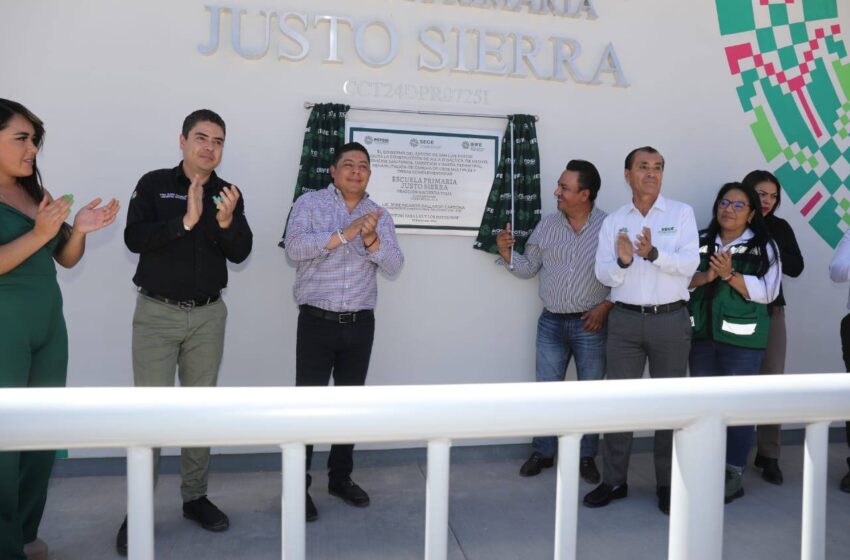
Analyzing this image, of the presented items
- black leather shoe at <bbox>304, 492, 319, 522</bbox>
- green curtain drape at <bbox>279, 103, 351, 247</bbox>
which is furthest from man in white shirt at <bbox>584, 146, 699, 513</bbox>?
green curtain drape at <bbox>279, 103, 351, 247</bbox>

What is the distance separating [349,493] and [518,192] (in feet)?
6.41

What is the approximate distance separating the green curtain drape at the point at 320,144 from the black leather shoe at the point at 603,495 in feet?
6.87

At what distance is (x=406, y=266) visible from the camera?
11.8ft

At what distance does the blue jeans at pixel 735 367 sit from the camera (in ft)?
10.1

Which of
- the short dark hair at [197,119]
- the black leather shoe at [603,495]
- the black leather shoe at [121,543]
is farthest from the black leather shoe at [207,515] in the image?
the black leather shoe at [603,495]

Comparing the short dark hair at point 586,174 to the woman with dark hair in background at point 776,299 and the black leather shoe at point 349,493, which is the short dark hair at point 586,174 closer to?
the woman with dark hair in background at point 776,299

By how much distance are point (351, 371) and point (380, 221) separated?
749 millimetres

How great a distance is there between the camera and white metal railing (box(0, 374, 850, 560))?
2.11 ft

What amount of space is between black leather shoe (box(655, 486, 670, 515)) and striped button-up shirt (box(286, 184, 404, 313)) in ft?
5.66

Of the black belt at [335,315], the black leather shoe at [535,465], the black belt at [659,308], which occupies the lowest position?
the black leather shoe at [535,465]

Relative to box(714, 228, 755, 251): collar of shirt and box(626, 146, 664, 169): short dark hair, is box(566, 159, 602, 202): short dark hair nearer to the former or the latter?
box(626, 146, 664, 169): short dark hair

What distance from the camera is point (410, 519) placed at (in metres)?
2.85

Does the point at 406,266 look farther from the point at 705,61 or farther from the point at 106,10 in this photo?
the point at 705,61

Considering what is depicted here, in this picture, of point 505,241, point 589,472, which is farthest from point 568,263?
point 589,472
